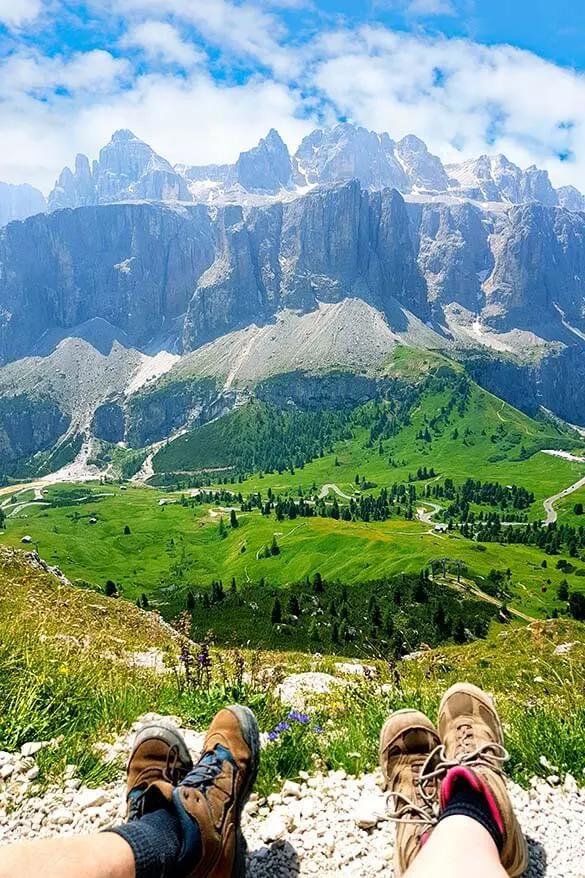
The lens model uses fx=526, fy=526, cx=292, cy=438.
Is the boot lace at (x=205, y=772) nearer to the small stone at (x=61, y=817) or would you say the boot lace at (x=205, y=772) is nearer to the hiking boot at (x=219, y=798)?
the hiking boot at (x=219, y=798)

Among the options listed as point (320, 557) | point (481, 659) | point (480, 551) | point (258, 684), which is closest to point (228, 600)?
point (320, 557)

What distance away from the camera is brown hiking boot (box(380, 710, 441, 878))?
4660mm

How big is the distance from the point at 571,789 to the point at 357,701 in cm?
318

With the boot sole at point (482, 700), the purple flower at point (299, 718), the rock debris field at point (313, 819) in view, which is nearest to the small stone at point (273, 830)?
the rock debris field at point (313, 819)

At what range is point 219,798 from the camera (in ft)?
16.2

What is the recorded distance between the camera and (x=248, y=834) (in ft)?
17.2

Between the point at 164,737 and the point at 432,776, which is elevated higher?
the point at 164,737

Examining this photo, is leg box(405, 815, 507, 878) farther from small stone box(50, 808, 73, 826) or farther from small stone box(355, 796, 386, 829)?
small stone box(50, 808, 73, 826)

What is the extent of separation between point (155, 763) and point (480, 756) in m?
3.31

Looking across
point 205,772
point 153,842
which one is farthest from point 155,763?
point 153,842

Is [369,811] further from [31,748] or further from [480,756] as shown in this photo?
[31,748]

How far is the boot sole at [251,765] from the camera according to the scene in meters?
4.49

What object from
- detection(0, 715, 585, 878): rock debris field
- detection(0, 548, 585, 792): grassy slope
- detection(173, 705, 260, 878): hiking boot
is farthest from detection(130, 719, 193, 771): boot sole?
detection(0, 548, 585, 792): grassy slope

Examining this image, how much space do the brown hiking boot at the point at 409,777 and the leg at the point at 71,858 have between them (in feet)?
7.65
